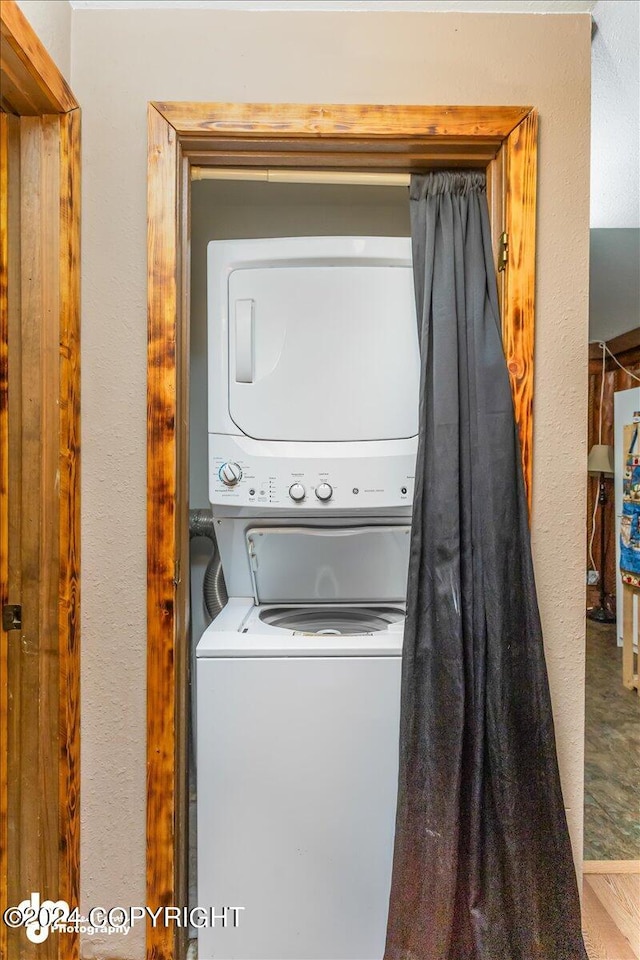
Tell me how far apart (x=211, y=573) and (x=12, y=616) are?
843 millimetres

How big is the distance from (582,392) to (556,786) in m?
1.04

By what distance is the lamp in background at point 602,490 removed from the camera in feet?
14.0

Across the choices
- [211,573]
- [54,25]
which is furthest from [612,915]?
[54,25]

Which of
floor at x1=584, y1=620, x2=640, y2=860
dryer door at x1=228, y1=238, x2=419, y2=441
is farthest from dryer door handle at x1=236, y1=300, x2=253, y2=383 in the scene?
floor at x1=584, y1=620, x2=640, y2=860

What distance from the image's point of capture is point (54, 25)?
1242mm

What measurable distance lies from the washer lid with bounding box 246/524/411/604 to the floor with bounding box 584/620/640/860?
129cm

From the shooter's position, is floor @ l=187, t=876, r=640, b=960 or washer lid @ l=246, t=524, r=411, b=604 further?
washer lid @ l=246, t=524, r=411, b=604

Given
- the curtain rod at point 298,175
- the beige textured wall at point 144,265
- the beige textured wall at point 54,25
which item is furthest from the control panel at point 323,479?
the beige textured wall at point 54,25

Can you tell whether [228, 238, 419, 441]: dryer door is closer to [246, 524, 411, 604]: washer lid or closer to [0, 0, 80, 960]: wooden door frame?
[246, 524, 411, 604]: washer lid

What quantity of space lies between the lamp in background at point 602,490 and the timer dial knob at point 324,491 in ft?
11.7

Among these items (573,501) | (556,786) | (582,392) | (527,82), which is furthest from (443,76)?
(556,786)

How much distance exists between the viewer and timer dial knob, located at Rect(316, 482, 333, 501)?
5.14ft

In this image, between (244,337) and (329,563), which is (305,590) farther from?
(244,337)

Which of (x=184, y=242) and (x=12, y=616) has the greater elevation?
(x=184, y=242)
